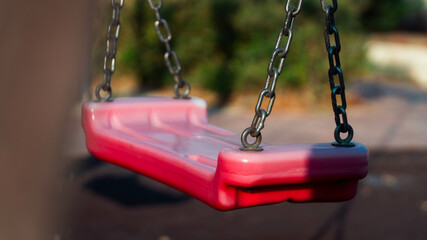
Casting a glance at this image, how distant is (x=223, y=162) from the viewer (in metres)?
1.71

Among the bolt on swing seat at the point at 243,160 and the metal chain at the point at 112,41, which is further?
the metal chain at the point at 112,41

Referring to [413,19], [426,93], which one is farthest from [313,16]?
[413,19]

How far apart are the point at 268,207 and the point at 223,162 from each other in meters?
3.28

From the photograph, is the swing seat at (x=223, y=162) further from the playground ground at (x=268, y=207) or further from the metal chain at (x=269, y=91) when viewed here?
the playground ground at (x=268, y=207)

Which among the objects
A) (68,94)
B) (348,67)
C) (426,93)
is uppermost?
(68,94)

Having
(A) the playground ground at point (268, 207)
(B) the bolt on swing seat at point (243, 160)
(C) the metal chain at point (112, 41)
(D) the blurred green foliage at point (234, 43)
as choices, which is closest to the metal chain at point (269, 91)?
(B) the bolt on swing seat at point (243, 160)

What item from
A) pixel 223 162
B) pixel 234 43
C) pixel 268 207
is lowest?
Answer: pixel 268 207

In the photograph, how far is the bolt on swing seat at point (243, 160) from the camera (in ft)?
5.57

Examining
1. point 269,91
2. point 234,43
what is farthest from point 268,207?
point 234,43

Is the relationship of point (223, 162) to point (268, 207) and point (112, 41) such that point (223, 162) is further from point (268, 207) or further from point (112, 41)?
point (268, 207)

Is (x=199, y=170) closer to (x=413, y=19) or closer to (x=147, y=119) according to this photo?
(x=147, y=119)

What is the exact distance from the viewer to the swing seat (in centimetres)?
169

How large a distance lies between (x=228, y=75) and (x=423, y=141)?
10.2 ft

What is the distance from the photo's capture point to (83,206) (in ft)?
15.9
